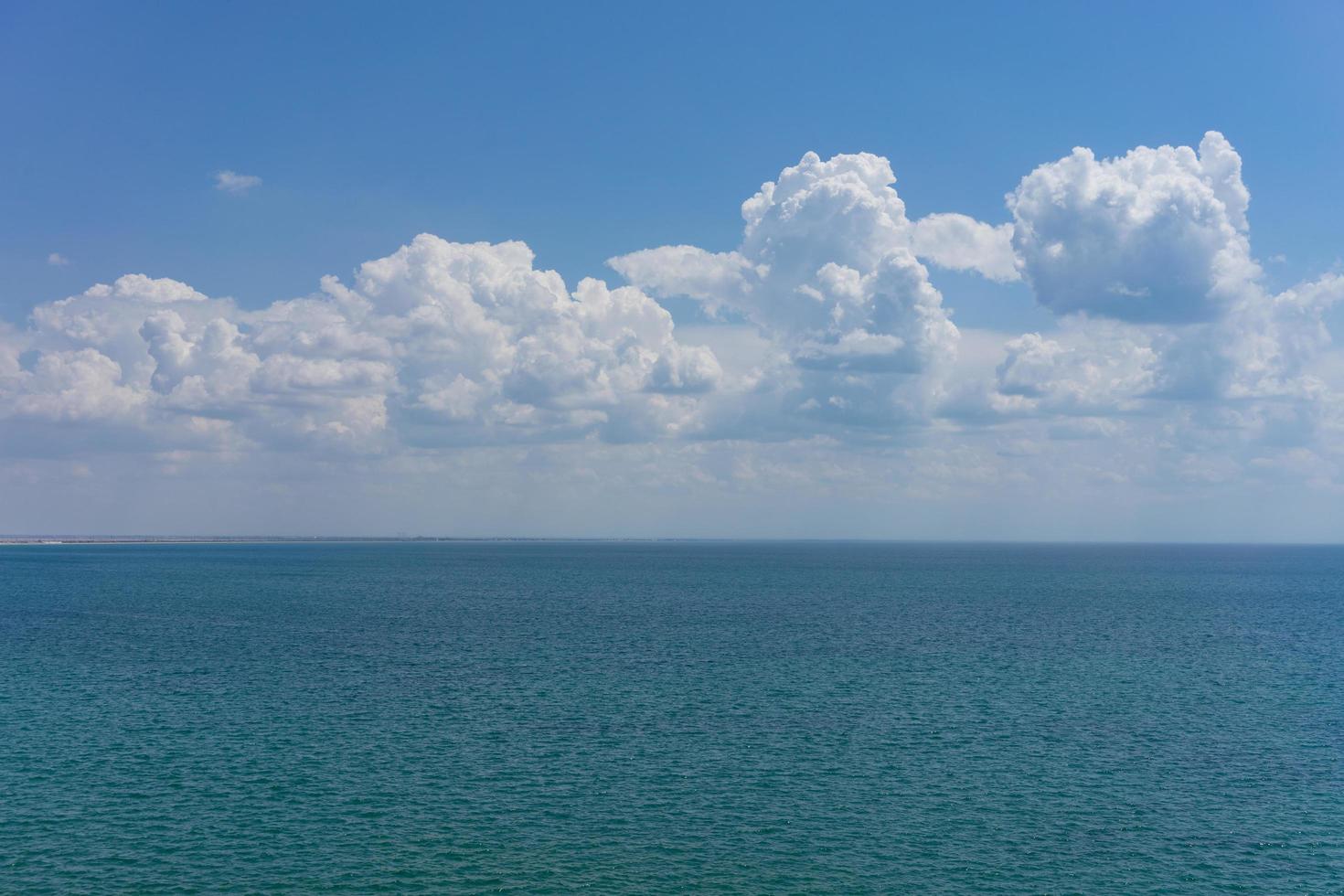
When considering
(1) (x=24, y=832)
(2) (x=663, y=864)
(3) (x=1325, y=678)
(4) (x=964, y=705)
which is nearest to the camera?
(2) (x=663, y=864)

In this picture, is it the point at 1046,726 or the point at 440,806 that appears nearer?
the point at 440,806

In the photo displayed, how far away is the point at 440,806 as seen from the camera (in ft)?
162

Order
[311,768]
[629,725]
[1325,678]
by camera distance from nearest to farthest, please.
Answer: [311,768] < [629,725] < [1325,678]

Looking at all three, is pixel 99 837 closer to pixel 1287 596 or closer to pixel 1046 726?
pixel 1046 726

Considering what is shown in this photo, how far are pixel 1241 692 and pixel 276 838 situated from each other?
240 feet

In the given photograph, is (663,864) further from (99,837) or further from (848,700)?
(848,700)

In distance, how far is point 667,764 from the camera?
56.9 m

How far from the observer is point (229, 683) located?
8019 centimetres

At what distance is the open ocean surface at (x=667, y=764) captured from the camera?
140 ft

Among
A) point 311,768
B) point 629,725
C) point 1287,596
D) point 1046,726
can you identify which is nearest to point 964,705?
point 1046,726

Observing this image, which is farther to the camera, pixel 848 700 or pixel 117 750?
pixel 848 700

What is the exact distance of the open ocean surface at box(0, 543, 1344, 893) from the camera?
140ft

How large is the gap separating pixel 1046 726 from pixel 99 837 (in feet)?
181

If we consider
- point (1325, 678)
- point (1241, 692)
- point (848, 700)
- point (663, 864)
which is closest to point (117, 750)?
point (663, 864)
